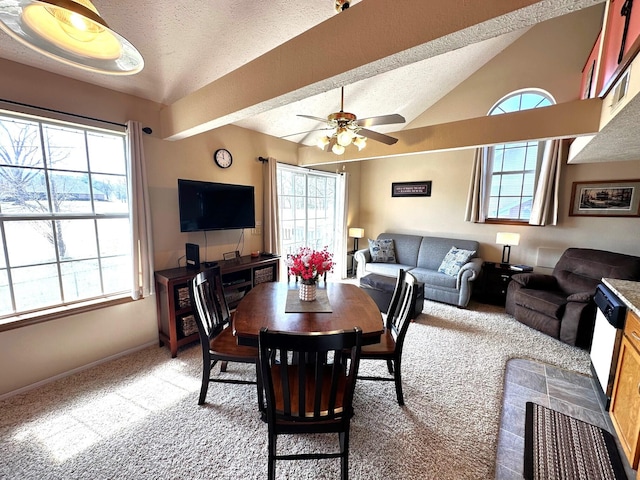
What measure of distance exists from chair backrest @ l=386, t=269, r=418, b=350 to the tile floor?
87 centimetres

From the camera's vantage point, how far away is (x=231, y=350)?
1897 millimetres

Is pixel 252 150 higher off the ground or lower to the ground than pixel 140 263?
higher

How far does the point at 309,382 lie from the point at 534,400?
1872 millimetres

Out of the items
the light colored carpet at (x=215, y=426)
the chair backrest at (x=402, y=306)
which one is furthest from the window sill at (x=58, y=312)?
the chair backrest at (x=402, y=306)

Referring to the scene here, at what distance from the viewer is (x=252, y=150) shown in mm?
3656

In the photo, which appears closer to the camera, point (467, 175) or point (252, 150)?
point (252, 150)

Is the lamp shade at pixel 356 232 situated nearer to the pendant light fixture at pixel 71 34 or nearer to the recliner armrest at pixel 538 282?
the recliner armrest at pixel 538 282

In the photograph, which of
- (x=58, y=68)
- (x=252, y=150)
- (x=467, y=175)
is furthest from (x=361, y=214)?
(x=58, y=68)

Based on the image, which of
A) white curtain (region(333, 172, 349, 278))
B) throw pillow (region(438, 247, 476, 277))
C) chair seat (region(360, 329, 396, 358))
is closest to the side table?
throw pillow (region(438, 247, 476, 277))

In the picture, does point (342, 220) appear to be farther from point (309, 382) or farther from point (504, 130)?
point (309, 382)

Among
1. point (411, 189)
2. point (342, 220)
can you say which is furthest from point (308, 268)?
point (411, 189)

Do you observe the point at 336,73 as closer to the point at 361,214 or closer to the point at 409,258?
the point at 409,258

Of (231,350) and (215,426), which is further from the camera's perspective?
(231,350)

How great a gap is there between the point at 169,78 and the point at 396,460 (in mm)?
3472
